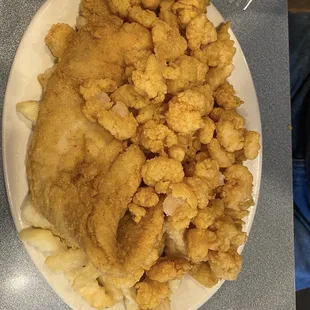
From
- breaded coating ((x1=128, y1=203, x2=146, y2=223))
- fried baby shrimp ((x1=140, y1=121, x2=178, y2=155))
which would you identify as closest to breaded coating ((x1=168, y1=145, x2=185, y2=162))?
fried baby shrimp ((x1=140, y1=121, x2=178, y2=155))

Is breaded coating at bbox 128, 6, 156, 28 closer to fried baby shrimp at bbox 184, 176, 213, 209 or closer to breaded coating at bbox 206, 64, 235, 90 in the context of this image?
breaded coating at bbox 206, 64, 235, 90

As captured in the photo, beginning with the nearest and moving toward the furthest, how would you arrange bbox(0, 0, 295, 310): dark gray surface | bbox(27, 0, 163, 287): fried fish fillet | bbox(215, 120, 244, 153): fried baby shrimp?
1. bbox(27, 0, 163, 287): fried fish fillet
2. bbox(215, 120, 244, 153): fried baby shrimp
3. bbox(0, 0, 295, 310): dark gray surface

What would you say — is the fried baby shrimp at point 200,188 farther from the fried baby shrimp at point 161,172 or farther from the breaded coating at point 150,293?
the breaded coating at point 150,293

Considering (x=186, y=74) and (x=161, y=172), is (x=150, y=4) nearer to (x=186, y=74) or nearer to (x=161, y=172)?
(x=186, y=74)

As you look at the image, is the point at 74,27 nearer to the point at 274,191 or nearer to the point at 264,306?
the point at 274,191

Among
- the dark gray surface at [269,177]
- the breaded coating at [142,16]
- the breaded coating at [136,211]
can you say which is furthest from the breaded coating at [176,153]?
the dark gray surface at [269,177]

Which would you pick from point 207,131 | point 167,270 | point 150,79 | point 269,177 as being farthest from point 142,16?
point 269,177
